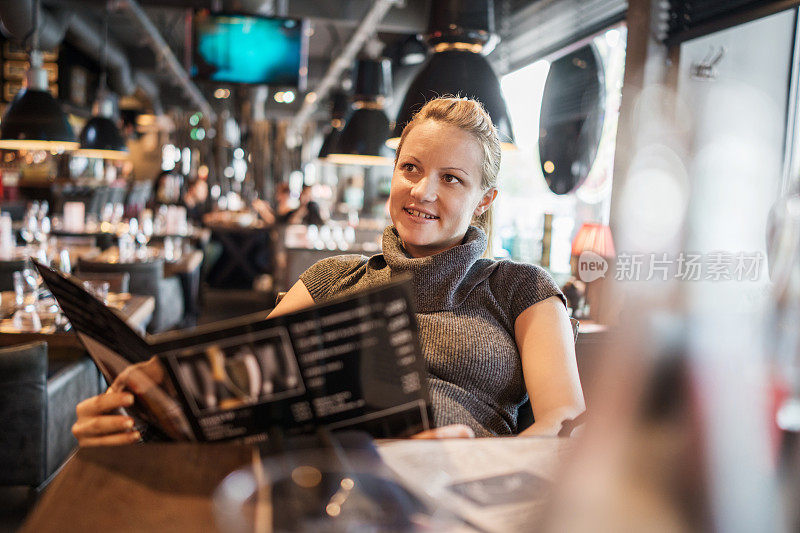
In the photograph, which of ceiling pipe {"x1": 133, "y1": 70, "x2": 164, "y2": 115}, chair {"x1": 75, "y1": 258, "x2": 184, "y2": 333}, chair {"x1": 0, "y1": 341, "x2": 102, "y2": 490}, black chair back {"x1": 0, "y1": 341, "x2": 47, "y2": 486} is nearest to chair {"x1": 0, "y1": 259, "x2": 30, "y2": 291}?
chair {"x1": 75, "y1": 258, "x2": 184, "y2": 333}

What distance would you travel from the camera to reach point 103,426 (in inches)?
41.6

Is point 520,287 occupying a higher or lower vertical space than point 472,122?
lower

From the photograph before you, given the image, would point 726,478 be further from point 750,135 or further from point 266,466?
point 750,135

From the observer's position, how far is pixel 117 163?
58.6ft

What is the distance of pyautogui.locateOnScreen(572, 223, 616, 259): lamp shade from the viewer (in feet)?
9.98

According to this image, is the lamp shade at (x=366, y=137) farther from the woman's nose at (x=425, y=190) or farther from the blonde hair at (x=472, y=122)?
the woman's nose at (x=425, y=190)

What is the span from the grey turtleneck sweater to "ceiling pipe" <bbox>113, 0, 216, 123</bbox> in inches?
160

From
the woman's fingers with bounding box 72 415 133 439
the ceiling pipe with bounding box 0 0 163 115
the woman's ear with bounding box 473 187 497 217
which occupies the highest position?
the ceiling pipe with bounding box 0 0 163 115

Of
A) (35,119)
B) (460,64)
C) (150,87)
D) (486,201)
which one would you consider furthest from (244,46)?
(150,87)

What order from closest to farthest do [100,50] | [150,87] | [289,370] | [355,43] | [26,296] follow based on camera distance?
[289,370], [26,296], [355,43], [100,50], [150,87]

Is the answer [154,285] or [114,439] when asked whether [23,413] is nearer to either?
[114,439]

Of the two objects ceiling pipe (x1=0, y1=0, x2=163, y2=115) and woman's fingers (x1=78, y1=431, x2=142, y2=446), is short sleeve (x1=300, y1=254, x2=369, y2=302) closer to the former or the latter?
woman's fingers (x1=78, y1=431, x2=142, y2=446)

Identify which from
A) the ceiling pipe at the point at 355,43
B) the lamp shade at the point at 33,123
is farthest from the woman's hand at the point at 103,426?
the ceiling pipe at the point at 355,43

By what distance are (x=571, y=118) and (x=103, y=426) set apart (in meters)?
4.43
